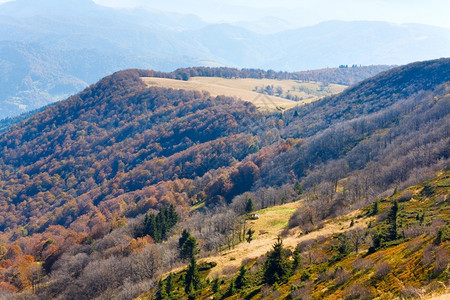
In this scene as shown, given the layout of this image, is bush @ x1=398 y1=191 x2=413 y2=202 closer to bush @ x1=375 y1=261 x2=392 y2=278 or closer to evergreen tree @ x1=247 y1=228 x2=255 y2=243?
evergreen tree @ x1=247 y1=228 x2=255 y2=243

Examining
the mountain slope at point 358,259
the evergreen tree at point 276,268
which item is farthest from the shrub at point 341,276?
the evergreen tree at point 276,268

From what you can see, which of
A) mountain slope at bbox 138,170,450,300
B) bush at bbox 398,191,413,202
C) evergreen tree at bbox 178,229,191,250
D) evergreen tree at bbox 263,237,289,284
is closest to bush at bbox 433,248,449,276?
mountain slope at bbox 138,170,450,300

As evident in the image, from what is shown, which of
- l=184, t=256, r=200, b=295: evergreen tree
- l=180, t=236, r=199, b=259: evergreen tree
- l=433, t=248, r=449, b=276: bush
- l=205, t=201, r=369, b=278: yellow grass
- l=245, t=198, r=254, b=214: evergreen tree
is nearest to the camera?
l=433, t=248, r=449, b=276: bush

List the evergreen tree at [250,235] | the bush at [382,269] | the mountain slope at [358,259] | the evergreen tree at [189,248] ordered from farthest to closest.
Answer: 1. the evergreen tree at [250,235]
2. the evergreen tree at [189,248]
3. the bush at [382,269]
4. the mountain slope at [358,259]

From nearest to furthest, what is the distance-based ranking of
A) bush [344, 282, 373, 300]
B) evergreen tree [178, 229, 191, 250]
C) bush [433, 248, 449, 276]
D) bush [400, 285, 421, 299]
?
bush [400, 285, 421, 299]
bush [433, 248, 449, 276]
bush [344, 282, 373, 300]
evergreen tree [178, 229, 191, 250]

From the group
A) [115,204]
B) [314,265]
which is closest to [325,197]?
[314,265]

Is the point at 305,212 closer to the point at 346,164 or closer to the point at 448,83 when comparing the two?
the point at 346,164

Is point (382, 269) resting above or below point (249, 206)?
above

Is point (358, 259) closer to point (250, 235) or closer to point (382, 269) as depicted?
point (382, 269)

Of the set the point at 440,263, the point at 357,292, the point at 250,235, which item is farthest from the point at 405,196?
the point at 357,292

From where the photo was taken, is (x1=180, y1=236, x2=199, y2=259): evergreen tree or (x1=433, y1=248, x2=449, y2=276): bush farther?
(x1=180, y1=236, x2=199, y2=259): evergreen tree

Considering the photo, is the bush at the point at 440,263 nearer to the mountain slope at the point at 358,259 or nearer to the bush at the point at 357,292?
the mountain slope at the point at 358,259

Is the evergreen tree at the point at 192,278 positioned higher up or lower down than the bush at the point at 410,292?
lower down

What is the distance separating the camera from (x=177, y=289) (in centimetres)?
5541
